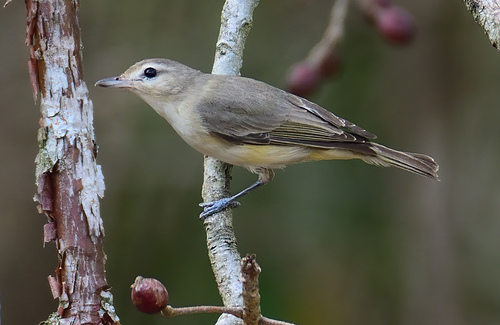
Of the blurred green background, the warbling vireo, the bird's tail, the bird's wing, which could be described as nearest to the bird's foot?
the warbling vireo

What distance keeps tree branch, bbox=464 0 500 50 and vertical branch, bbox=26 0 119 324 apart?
1429 mm

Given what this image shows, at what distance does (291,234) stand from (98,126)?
179 cm

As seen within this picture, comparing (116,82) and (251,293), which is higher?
(116,82)

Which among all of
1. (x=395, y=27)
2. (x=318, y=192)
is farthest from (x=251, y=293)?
(x=318, y=192)

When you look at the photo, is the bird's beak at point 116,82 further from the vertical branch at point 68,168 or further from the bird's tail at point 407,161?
the vertical branch at point 68,168

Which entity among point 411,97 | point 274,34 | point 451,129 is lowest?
point 451,129

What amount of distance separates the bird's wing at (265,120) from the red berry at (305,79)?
9.0 inches

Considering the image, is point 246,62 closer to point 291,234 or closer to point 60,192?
point 291,234

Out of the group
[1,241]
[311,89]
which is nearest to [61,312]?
[311,89]

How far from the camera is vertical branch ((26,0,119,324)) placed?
5.70 feet

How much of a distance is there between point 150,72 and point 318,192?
67.8 inches

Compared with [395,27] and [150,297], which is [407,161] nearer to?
[395,27]

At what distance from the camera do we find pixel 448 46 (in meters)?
4.88

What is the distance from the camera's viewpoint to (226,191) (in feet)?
11.7
